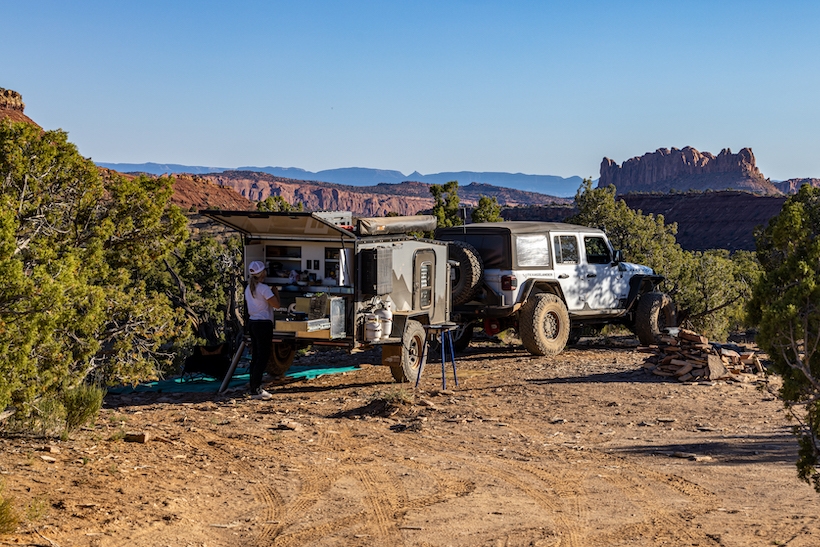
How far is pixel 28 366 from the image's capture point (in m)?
7.07

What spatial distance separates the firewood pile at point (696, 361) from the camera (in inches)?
497

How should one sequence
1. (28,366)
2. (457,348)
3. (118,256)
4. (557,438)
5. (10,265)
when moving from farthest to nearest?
(457,348) → (118,256) → (557,438) → (28,366) → (10,265)

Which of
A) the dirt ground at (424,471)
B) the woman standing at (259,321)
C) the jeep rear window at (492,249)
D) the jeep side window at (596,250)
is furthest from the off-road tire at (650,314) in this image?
the woman standing at (259,321)

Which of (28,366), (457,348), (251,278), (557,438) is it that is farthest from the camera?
(457,348)

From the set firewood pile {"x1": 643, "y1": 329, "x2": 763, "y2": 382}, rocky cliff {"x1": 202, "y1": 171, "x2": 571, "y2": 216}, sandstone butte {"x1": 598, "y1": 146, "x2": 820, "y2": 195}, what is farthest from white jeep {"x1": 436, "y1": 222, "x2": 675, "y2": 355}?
sandstone butte {"x1": 598, "y1": 146, "x2": 820, "y2": 195}

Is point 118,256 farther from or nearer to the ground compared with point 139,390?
farther from the ground

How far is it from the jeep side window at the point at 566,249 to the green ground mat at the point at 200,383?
13.1ft

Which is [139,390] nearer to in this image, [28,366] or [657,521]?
[28,366]

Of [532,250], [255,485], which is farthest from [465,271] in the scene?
[255,485]

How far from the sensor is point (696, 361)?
12.8 metres

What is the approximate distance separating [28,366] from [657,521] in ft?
16.6

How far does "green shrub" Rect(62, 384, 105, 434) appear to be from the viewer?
8398 mm

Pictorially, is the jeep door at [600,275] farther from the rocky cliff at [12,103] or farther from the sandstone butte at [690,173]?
the sandstone butte at [690,173]

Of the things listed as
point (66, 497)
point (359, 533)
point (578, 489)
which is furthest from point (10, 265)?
point (578, 489)
